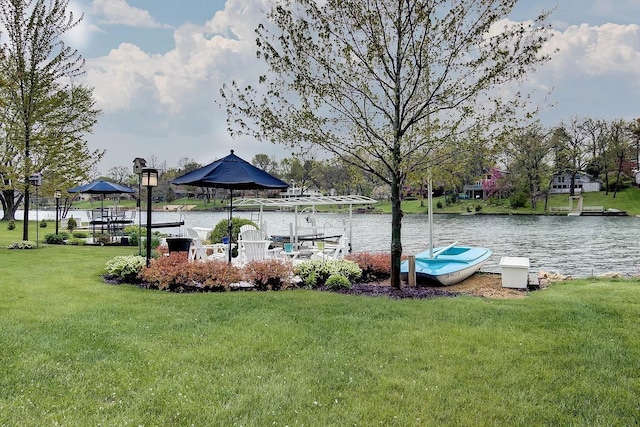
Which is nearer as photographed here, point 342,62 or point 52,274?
point 342,62

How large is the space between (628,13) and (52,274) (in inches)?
476

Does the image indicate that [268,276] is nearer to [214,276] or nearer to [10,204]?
[214,276]

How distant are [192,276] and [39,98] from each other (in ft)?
37.2

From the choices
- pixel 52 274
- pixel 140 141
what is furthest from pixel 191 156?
pixel 52 274

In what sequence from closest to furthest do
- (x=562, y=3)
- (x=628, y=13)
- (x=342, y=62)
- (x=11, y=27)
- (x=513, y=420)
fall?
(x=513, y=420) < (x=562, y=3) < (x=342, y=62) < (x=628, y=13) < (x=11, y=27)

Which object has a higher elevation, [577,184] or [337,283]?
[577,184]

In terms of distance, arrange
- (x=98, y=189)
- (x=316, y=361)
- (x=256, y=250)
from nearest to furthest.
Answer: (x=316, y=361)
(x=256, y=250)
(x=98, y=189)

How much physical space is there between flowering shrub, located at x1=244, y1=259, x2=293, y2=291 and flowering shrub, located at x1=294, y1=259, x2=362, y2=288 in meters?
0.51

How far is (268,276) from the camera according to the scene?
7.54 meters

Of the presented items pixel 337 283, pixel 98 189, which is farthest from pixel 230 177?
pixel 98 189

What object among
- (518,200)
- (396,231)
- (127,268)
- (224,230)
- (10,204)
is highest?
(518,200)

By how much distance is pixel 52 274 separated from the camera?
8.40m

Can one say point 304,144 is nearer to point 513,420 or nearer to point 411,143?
point 411,143

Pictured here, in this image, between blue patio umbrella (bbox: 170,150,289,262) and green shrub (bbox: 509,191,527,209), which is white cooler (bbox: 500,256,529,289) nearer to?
blue patio umbrella (bbox: 170,150,289,262)
